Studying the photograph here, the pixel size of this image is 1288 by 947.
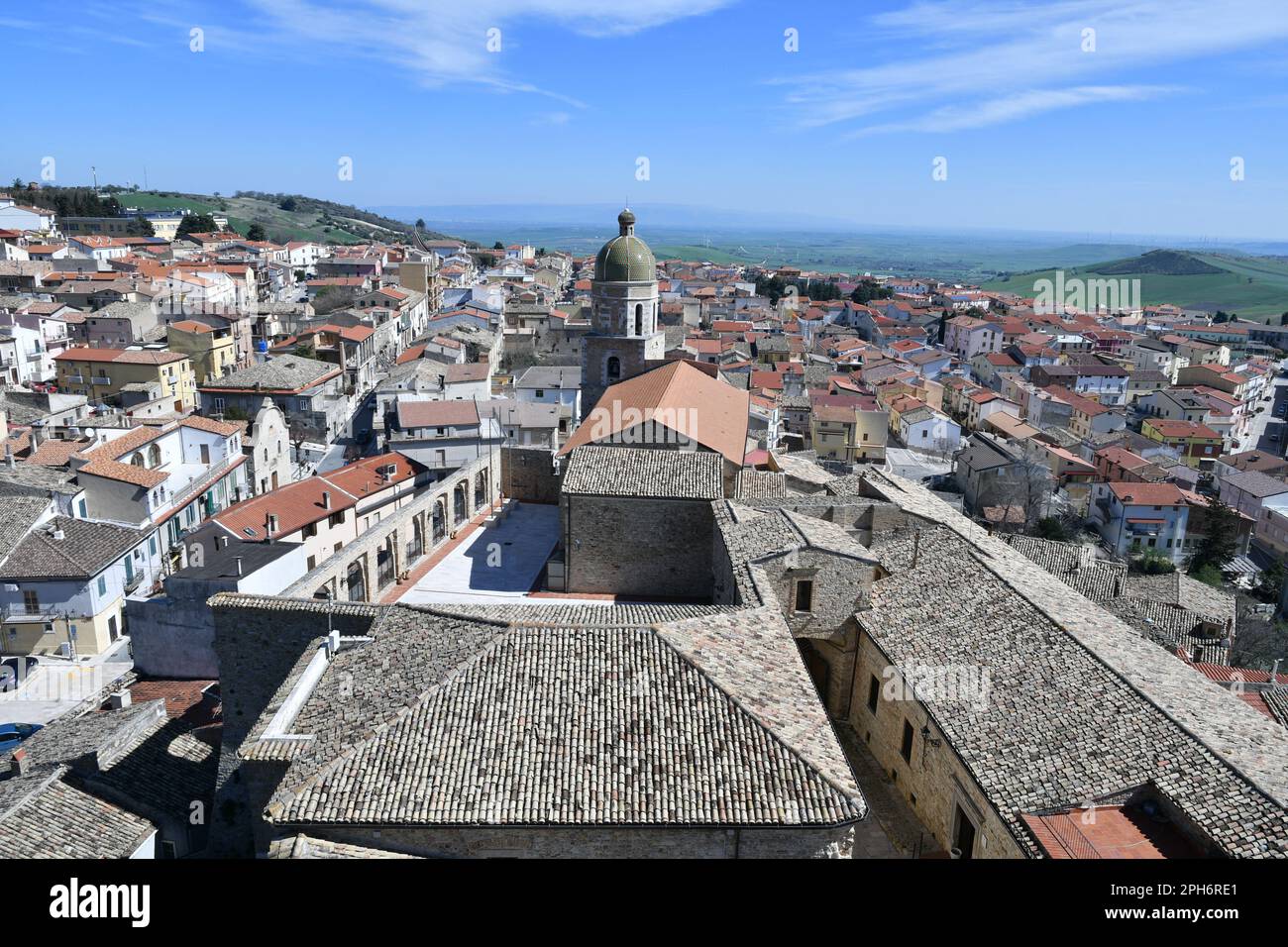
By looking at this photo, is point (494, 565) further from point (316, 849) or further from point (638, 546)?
point (316, 849)

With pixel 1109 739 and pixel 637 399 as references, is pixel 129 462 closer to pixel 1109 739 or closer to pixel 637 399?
pixel 637 399

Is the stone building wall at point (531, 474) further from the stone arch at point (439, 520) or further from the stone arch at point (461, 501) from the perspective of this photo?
the stone arch at point (439, 520)

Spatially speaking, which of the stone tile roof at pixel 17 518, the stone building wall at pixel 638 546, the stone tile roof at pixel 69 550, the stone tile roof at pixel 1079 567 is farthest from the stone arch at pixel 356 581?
the stone tile roof at pixel 1079 567

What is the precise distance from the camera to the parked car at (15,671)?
22.8 meters

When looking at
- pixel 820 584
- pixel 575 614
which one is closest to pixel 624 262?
pixel 820 584

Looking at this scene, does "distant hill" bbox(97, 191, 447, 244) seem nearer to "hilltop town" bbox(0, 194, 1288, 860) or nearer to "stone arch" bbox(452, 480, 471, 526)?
"hilltop town" bbox(0, 194, 1288, 860)

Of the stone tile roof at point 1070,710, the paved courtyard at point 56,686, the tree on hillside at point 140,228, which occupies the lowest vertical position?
the paved courtyard at point 56,686

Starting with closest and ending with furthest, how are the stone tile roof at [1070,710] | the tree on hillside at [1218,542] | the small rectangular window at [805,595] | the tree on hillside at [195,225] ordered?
the stone tile roof at [1070,710]
the small rectangular window at [805,595]
the tree on hillside at [1218,542]
the tree on hillside at [195,225]

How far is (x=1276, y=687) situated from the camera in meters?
17.9

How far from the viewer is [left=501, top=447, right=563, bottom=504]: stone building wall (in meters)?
28.6

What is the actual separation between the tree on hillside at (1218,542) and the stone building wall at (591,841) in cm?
4116

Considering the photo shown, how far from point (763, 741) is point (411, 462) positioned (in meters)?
23.5
